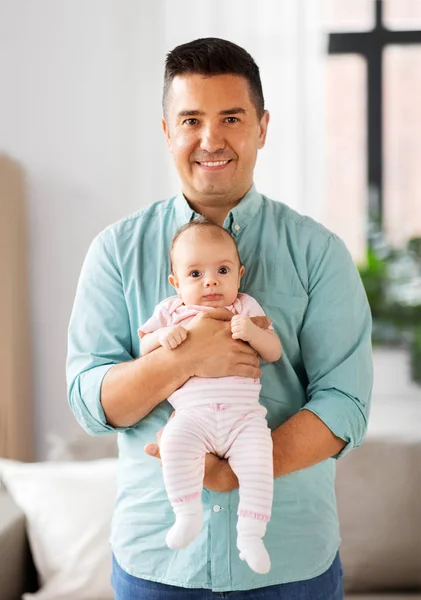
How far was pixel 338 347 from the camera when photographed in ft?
4.46

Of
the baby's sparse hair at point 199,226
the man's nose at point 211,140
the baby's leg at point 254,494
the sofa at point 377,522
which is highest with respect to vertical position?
the man's nose at point 211,140

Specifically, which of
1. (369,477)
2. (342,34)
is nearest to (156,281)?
(369,477)

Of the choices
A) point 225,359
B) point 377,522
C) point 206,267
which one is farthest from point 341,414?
point 377,522

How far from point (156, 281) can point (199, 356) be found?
7.6 inches

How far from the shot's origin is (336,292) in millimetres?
1374

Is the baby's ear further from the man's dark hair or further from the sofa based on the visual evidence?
the sofa

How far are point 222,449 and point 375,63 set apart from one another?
2722 mm

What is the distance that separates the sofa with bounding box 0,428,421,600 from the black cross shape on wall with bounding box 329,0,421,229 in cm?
150

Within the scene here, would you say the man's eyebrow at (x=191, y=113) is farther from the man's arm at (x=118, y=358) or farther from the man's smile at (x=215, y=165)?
the man's arm at (x=118, y=358)

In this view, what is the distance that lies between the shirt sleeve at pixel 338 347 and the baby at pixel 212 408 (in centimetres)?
9

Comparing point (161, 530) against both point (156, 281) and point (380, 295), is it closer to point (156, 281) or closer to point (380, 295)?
point (156, 281)

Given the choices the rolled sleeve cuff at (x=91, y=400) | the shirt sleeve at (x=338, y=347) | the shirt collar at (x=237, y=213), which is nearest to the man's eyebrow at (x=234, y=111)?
the shirt collar at (x=237, y=213)

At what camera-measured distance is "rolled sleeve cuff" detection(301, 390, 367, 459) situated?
4.33 feet

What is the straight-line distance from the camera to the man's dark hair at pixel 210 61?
134 centimetres
